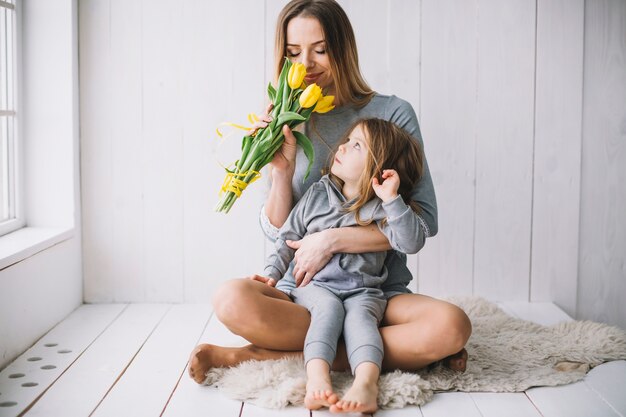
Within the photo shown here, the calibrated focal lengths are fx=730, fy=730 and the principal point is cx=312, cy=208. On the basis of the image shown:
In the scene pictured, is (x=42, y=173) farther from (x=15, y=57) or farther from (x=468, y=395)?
(x=468, y=395)

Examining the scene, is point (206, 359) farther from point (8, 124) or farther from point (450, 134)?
point (450, 134)

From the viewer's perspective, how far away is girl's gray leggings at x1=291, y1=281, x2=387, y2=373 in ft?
6.02

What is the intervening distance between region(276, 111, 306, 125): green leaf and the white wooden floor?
75 centimetres

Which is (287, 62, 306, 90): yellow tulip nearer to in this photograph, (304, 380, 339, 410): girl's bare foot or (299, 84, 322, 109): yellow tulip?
(299, 84, 322, 109): yellow tulip

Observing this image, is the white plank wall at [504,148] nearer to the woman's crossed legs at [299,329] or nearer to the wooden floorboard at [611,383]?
the wooden floorboard at [611,383]

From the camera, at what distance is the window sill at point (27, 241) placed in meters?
2.22

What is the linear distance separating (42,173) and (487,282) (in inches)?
70.0

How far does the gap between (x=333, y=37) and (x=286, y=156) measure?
1.30 ft

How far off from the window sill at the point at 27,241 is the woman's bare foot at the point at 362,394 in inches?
43.6

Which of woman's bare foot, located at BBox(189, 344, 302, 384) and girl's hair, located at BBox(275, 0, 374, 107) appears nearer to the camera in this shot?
woman's bare foot, located at BBox(189, 344, 302, 384)

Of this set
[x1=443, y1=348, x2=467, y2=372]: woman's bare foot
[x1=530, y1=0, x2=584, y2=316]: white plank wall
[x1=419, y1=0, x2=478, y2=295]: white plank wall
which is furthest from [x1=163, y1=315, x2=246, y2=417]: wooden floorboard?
[x1=530, y1=0, x2=584, y2=316]: white plank wall

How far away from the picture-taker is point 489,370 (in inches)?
80.5

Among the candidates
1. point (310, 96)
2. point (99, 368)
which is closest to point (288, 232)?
point (310, 96)

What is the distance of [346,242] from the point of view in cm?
204
